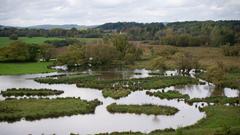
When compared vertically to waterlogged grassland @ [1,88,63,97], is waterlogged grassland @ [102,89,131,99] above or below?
below

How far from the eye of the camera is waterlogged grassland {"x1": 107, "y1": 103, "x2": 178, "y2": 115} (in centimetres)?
4384

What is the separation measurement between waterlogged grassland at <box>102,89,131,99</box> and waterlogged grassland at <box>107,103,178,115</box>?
7.03 meters

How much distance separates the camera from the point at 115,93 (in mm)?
54406

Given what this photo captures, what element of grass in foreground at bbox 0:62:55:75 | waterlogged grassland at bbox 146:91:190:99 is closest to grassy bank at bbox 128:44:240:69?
grass in foreground at bbox 0:62:55:75

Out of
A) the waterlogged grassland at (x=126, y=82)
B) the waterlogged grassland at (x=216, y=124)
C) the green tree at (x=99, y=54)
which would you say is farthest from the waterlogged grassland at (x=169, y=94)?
the green tree at (x=99, y=54)

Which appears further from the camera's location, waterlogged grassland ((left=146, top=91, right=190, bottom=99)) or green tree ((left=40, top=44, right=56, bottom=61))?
green tree ((left=40, top=44, right=56, bottom=61))

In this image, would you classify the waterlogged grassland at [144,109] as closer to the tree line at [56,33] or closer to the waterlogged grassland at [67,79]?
the waterlogged grassland at [67,79]

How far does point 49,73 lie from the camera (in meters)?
77.3

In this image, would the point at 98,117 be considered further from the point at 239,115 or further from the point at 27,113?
the point at 239,115

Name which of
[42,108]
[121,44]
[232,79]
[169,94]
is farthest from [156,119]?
[121,44]

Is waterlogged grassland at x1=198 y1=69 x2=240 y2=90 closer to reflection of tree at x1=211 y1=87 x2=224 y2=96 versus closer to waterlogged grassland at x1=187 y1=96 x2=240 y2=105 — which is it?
reflection of tree at x1=211 y1=87 x2=224 y2=96

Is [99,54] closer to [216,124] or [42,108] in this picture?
[42,108]

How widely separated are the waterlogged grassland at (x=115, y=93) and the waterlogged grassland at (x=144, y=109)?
703 cm

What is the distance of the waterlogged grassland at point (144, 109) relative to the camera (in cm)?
4384
